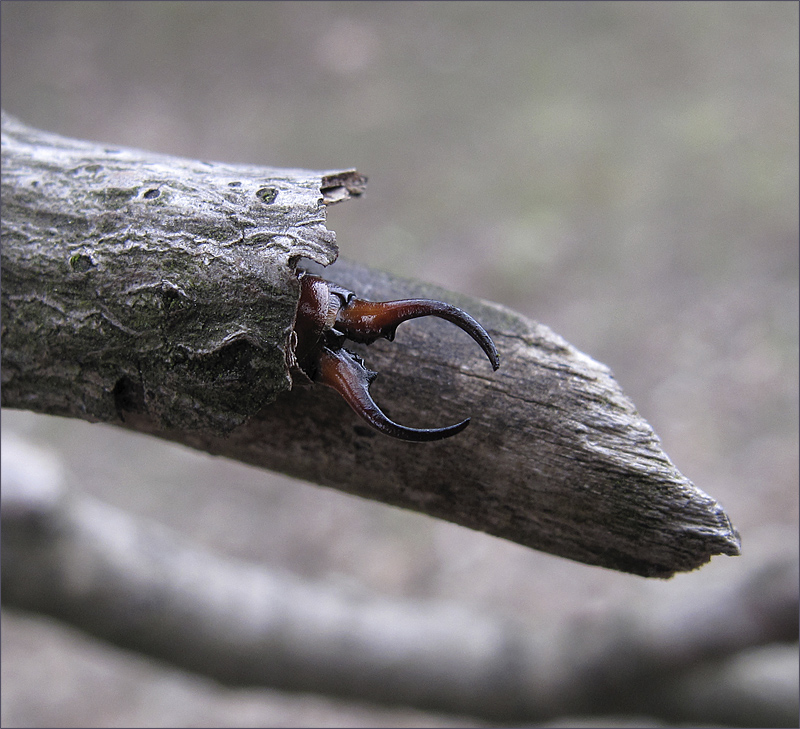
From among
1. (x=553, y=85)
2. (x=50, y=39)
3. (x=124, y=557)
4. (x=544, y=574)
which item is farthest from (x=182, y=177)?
(x=50, y=39)

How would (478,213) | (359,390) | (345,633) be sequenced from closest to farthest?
1. (359,390)
2. (345,633)
3. (478,213)

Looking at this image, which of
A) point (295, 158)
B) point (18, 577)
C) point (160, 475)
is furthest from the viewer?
point (295, 158)

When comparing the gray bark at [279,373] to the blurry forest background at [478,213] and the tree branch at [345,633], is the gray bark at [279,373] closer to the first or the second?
the tree branch at [345,633]

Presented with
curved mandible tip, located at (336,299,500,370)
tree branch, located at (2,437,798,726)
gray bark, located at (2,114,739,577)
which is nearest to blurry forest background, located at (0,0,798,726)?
tree branch, located at (2,437,798,726)

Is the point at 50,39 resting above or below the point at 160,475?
above

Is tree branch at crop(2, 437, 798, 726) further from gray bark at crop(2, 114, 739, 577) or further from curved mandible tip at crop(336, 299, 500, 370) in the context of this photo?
curved mandible tip at crop(336, 299, 500, 370)

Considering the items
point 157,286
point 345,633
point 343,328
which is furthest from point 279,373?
point 345,633

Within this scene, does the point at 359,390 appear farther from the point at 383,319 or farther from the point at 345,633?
the point at 345,633

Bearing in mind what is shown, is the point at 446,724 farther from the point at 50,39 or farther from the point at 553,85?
the point at 50,39
